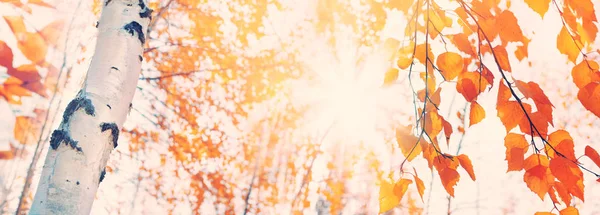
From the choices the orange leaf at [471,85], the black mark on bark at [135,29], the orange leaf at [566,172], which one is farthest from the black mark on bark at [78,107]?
the orange leaf at [566,172]

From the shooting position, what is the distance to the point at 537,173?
1.19 metres

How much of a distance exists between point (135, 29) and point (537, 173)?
1.53 m

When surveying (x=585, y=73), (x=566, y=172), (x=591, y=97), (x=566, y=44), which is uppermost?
(x=566, y=44)

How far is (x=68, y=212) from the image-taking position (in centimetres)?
110

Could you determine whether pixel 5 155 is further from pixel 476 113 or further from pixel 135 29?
pixel 476 113

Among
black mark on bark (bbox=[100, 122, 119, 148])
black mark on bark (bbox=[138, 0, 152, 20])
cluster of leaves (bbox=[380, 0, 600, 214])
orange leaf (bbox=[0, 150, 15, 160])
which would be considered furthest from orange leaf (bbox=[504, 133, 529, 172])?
orange leaf (bbox=[0, 150, 15, 160])

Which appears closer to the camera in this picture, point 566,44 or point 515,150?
point 515,150

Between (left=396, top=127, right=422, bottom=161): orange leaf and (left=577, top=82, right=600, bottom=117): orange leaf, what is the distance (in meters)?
0.52

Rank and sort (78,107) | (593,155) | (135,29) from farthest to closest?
(135,29), (78,107), (593,155)

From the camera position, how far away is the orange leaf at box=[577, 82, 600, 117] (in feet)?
3.78

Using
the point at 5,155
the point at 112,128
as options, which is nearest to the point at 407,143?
the point at 112,128

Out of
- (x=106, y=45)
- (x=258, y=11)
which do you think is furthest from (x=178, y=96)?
(x=106, y=45)

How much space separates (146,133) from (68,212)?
13.8 ft

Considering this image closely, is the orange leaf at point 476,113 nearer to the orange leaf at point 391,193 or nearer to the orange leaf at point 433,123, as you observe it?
the orange leaf at point 433,123
